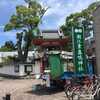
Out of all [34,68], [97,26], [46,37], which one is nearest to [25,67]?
[34,68]

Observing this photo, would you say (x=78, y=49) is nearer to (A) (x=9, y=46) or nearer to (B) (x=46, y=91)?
(B) (x=46, y=91)

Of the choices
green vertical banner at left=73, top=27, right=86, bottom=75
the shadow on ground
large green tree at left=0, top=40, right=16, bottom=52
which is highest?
large green tree at left=0, top=40, right=16, bottom=52

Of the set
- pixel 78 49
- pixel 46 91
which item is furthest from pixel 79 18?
pixel 78 49

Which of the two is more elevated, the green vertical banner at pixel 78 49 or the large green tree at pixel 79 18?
the large green tree at pixel 79 18

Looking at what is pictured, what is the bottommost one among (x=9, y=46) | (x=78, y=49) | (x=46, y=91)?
(x=46, y=91)

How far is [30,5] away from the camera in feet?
190

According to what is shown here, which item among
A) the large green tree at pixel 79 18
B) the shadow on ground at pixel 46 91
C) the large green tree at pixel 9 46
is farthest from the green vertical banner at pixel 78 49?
the large green tree at pixel 9 46

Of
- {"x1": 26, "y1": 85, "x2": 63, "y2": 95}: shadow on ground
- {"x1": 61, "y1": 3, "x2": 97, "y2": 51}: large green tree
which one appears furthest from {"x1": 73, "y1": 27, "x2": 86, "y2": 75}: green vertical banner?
{"x1": 61, "y1": 3, "x2": 97, "y2": 51}: large green tree

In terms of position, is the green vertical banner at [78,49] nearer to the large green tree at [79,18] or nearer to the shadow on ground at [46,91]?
the shadow on ground at [46,91]

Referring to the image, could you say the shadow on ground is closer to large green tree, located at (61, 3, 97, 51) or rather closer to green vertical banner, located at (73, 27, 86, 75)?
green vertical banner, located at (73, 27, 86, 75)

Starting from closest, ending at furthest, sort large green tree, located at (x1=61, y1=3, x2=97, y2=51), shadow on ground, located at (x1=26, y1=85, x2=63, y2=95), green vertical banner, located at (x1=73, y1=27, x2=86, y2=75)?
green vertical banner, located at (x1=73, y1=27, x2=86, y2=75) < shadow on ground, located at (x1=26, y1=85, x2=63, y2=95) < large green tree, located at (x1=61, y1=3, x2=97, y2=51)

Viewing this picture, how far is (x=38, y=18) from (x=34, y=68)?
27.1 ft

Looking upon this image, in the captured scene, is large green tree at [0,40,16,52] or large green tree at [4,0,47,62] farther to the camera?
large green tree at [0,40,16,52]

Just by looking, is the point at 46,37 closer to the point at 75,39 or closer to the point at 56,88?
the point at 56,88
